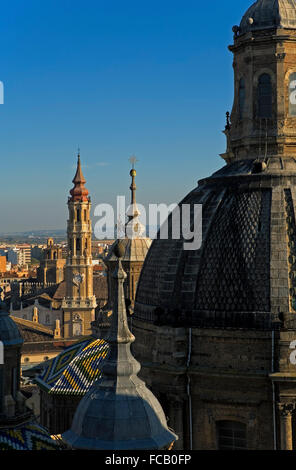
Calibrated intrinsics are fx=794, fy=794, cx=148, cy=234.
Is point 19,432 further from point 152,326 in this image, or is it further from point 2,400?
point 152,326

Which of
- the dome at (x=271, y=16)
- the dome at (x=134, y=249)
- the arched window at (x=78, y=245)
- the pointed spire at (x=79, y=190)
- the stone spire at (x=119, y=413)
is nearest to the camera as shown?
the stone spire at (x=119, y=413)

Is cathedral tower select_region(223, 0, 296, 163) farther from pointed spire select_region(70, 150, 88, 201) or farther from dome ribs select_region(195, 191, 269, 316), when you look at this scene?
pointed spire select_region(70, 150, 88, 201)

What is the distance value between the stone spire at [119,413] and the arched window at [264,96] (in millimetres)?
14041

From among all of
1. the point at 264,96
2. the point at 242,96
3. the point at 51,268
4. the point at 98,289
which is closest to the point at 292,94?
the point at 264,96

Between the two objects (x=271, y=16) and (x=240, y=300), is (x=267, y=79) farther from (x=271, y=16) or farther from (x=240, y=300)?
(x=240, y=300)

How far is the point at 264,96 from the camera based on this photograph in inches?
1170

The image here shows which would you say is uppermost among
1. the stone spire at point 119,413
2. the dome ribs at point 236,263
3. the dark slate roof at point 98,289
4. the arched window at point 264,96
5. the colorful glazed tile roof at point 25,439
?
the arched window at point 264,96

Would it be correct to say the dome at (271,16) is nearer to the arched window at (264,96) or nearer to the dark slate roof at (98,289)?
the arched window at (264,96)

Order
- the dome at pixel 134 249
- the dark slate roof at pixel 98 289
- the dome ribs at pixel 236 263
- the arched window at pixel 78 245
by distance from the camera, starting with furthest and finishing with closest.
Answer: the dark slate roof at pixel 98 289, the arched window at pixel 78 245, the dome at pixel 134 249, the dome ribs at pixel 236 263

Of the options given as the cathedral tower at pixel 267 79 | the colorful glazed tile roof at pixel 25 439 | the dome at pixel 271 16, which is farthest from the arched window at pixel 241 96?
the colorful glazed tile roof at pixel 25 439

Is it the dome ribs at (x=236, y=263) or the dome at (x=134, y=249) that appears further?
the dome at (x=134, y=249)

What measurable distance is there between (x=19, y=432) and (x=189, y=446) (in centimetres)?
572

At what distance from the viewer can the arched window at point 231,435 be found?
83.7 ft

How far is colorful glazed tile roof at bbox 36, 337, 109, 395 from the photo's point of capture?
118 feet
